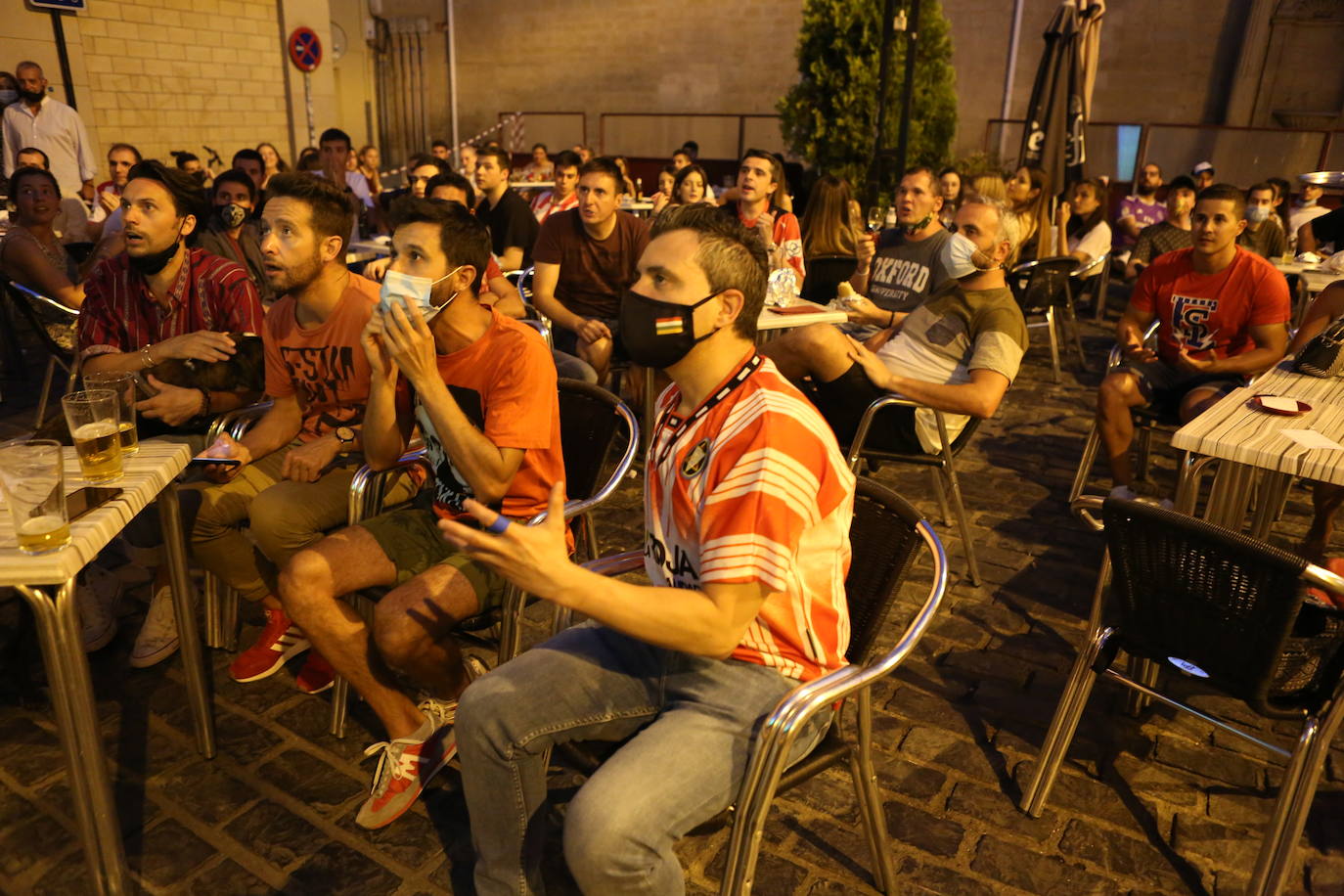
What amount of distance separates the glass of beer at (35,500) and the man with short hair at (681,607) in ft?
2.72

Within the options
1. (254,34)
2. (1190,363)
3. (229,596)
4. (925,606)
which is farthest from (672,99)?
(925,606)

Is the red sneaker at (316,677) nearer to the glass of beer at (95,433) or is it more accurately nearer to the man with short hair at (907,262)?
the glass of beer at (95,433)

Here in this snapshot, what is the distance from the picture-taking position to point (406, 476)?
2912mm

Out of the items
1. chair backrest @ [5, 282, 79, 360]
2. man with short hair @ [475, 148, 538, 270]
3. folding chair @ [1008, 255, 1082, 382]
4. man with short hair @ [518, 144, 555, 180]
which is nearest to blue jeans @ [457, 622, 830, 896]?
chair backrest @ [5, 282, 79, 360]

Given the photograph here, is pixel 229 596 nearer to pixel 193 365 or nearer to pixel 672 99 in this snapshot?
pixel 193 365

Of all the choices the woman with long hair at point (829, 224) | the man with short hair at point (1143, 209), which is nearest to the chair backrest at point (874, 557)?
the woman with long hair at point (829, 224)

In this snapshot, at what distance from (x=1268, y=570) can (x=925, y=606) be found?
28.3 inches

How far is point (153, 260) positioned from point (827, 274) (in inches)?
145

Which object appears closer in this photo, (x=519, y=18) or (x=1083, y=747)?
(x=1083, y=747)

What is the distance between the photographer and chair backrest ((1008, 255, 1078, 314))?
5996 mm

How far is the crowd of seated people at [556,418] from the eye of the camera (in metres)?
1.64

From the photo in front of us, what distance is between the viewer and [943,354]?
366 centimetres

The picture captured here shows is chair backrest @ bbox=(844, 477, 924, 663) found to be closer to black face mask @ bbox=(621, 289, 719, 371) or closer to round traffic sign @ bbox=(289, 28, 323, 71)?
black face mask @ bbox=(621, 289, 719, 371)

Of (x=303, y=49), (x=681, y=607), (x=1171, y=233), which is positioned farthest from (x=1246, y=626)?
(x=303, y=49)
